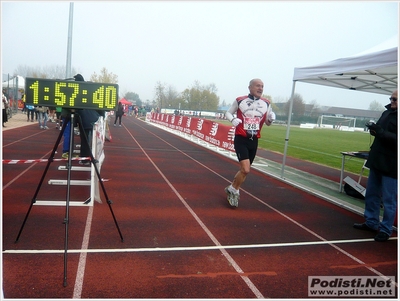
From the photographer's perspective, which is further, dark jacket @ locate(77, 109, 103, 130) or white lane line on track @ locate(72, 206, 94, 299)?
dark jacket @ locate(77, 109, 103, 130)


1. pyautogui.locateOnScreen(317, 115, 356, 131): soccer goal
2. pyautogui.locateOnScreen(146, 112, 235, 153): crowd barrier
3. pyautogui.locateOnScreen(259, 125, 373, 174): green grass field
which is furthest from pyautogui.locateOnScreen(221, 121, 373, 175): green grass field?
pyautogui.locateOnScreen(317, 115, 356, 131): soccer goal

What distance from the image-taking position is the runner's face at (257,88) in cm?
555

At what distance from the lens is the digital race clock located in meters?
3.44

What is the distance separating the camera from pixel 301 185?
314 inches

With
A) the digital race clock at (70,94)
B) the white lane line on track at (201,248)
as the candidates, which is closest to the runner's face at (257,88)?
A: the white lane line on track at (201,248)

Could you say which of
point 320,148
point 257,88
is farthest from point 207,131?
point 257,88

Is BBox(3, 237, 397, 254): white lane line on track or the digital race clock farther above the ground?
the digital race clock

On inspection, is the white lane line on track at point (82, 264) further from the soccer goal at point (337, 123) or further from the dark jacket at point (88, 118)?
the soccer goal at point (337, 123)

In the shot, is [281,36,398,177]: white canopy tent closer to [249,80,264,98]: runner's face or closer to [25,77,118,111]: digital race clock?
[249,80,264,98]: runner's face

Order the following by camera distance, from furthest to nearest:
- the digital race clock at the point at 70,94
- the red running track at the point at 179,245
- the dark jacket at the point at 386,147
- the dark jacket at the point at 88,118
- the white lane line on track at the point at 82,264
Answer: the dark jacket at the point at 88,118
the dark jacket at the point at 386,147
the digital race clock at the point at 70,94
the red running track at the point at 179,245
the white lane line on track at the point at 82,264

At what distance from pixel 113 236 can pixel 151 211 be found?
1155 mm

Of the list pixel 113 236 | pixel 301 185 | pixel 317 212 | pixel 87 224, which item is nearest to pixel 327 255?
pixel 317 212

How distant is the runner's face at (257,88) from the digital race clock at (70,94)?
2.66 m

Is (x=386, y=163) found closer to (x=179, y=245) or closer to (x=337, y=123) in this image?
(x=179, y=245)
